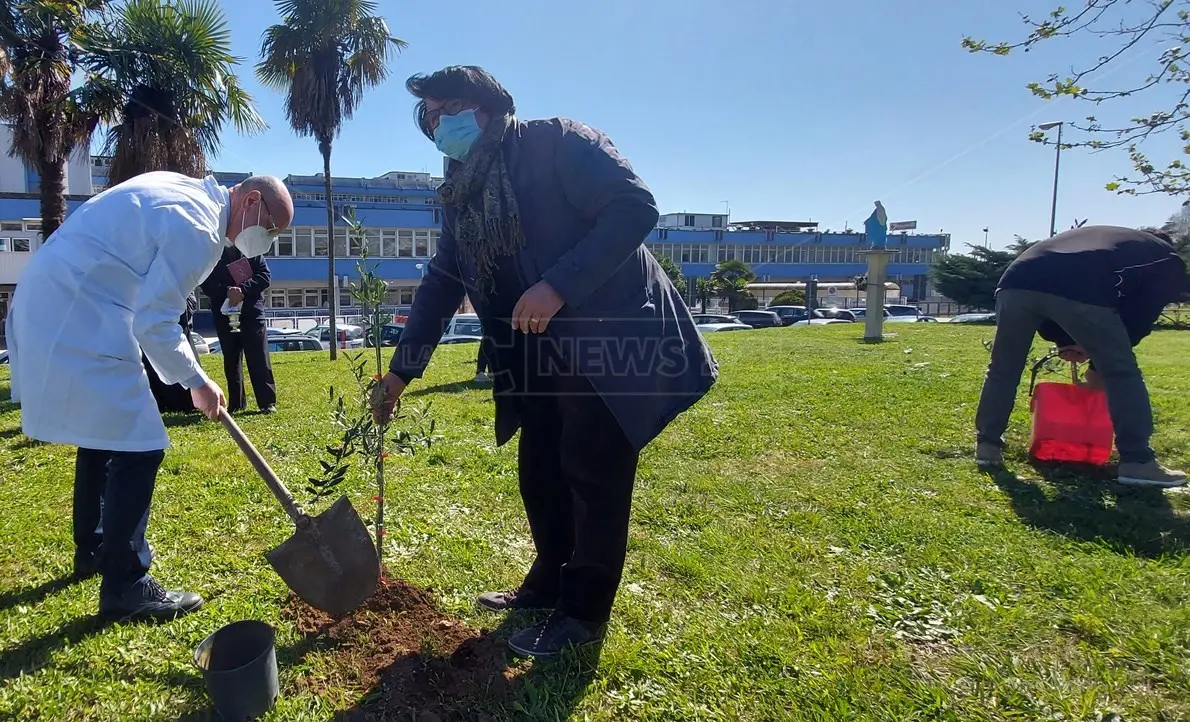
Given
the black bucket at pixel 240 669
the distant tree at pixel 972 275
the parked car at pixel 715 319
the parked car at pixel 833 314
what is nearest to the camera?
the black bucket at pixel 240 669

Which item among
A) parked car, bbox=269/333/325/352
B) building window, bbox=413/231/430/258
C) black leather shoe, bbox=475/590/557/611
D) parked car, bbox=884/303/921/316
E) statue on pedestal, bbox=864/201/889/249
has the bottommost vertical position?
parked car, bbox=269/333/325/352

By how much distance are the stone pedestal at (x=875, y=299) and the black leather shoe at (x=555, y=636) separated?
41.0 feet

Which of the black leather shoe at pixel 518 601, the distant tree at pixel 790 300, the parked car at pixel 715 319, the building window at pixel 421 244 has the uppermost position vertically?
the building window at pixel 421 244

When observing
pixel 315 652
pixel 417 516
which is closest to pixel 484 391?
pixel 417 516

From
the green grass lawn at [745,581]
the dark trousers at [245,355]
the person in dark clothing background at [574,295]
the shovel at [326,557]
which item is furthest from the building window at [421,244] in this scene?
the person in dark clothing background at [574,295]

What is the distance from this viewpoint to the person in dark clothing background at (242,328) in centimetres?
574

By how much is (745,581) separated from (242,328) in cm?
512

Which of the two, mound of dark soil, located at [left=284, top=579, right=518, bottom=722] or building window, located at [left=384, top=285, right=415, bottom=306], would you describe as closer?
mound of dark soil, located at [left=284, top=579, right=518, bottom=722]

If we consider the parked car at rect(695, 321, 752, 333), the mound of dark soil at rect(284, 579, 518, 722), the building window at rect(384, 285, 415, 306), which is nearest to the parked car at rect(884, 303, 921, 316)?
the parked car at rect(695, 321, 752, 333)

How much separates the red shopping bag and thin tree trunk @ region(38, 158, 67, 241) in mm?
11359

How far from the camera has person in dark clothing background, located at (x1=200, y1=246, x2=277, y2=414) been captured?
5744 mm

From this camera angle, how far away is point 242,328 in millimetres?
6027

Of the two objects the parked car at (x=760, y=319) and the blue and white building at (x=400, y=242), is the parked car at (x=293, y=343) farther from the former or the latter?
the parked car at (x=760, y=319)

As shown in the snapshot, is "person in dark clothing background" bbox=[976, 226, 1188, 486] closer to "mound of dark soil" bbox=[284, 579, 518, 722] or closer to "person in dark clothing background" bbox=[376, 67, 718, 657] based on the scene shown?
"person in dark clothing background" bbox=[376, 67, 718, 657]
